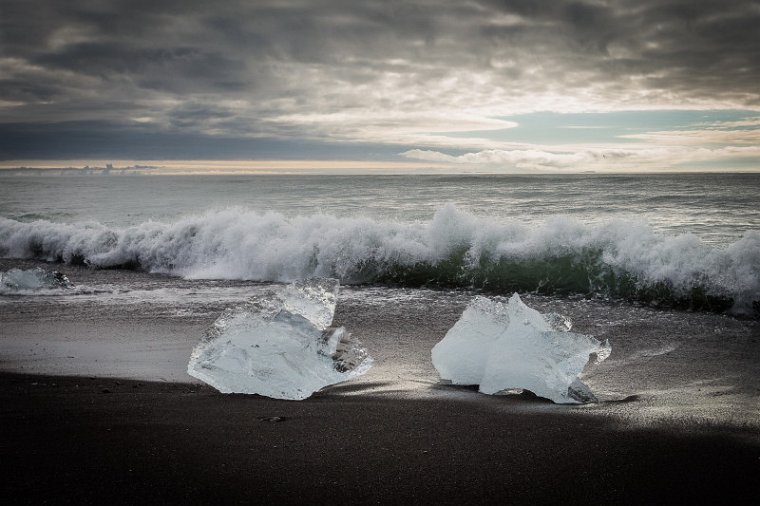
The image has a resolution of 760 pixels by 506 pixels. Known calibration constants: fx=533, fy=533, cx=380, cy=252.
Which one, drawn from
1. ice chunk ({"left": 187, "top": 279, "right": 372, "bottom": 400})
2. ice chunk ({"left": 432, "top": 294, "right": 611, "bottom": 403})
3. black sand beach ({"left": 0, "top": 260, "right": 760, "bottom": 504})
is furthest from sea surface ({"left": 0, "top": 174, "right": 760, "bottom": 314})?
ice chunk ({"left": 187, "top": 279, "right": 372, "bottom": 400})

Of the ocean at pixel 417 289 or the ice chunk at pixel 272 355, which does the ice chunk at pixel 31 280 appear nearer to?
the ocean at pixel 417 289

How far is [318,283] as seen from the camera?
5.79m

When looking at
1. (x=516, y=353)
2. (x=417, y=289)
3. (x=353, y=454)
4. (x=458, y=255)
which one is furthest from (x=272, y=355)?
(x=458, y=255)

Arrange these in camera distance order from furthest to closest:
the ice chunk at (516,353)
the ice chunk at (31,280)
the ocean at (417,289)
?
the ice chunk at (31,280)
the ocean at (417,289)
the ice chunk at (516,353)

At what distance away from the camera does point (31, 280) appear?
8852mm

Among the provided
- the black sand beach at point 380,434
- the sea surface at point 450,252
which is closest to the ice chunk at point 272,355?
the black sand beach at point 380,434

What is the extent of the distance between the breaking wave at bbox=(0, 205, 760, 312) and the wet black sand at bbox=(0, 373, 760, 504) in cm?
519

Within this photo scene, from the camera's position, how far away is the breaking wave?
768cm

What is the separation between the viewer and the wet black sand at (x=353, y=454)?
2332 millimetres

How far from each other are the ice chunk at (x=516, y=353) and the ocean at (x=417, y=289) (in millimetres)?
239

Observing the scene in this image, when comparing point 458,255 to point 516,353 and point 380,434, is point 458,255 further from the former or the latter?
point 380,434

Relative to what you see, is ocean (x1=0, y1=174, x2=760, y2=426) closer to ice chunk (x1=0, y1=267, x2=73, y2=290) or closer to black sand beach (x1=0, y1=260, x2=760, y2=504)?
black sand beach (x1=0, y1=260, x2=760, y2=504)

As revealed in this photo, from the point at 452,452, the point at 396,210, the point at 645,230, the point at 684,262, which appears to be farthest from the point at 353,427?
the point at 396,210

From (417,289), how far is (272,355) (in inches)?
194
